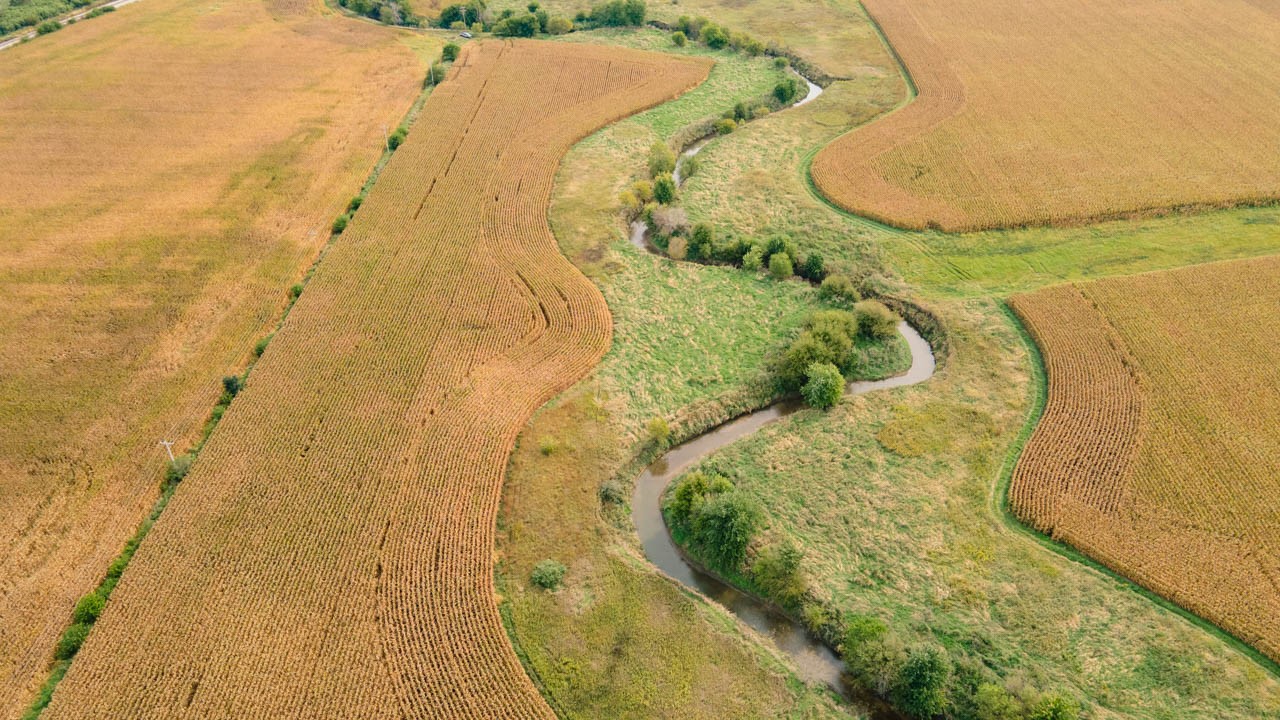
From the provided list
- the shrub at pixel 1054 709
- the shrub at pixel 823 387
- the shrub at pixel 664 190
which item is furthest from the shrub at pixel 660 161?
the shrub at pixel 1054 709

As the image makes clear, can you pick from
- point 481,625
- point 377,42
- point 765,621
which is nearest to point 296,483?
point 481,625

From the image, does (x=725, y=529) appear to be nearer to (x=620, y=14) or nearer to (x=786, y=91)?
(x=786, y=91)

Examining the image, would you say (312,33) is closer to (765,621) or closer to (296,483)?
(296,483)

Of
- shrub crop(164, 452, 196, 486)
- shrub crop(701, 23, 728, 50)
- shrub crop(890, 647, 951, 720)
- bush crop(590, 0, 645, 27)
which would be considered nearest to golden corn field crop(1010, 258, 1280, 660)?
shrub crop(890, 647, 951, 720)

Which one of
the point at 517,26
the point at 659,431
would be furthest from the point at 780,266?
the point at 517,26

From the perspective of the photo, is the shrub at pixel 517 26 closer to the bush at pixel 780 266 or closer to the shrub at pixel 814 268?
the bush at pixel 780 266
